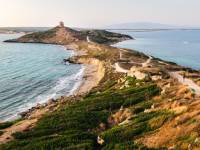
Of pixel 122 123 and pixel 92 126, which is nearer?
pixel 122 123

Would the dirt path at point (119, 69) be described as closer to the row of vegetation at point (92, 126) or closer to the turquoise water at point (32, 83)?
the turquoise water at point (32, 83)

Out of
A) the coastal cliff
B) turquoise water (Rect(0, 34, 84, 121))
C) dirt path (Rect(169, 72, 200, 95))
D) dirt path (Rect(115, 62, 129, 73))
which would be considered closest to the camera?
the coastal cliff

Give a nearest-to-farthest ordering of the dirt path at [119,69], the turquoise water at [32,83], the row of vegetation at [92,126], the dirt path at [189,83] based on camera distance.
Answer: the row of vegetation at [92,126], the dirt path at [189,83], the turquoise water at [32,83], the dirt path at [119,69]

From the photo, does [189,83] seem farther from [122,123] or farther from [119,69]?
[119,69]

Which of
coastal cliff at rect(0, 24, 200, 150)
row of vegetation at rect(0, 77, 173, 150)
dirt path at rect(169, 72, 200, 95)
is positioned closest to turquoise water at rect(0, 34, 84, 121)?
coastal cliff at rect(0, 24, 200, 150)

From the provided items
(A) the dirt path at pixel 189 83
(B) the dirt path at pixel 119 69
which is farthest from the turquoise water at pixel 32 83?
(A) the dirt path at pixel 189 83

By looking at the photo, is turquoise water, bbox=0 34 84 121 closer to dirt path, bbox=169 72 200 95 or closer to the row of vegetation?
the row of vegetation

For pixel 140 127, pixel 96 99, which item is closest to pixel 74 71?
pixel 96 99

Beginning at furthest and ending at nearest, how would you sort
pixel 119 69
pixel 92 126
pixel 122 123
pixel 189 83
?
pixel 119 69 < pixel 189 83 < pixel 92 126 < pixel 122 123

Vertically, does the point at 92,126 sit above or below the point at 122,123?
below

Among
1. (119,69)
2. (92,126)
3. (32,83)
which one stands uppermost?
(92,126)

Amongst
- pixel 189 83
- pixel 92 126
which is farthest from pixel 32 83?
pixel 92 126

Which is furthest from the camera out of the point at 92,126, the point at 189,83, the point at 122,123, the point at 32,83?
the point at 32,83
